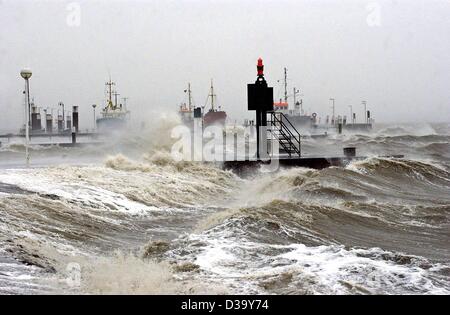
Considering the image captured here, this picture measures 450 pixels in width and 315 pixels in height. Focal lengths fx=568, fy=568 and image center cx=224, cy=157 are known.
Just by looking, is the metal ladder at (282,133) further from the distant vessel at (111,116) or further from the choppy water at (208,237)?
the distant vessel at (111,116)

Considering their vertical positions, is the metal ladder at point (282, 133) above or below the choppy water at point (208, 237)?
above

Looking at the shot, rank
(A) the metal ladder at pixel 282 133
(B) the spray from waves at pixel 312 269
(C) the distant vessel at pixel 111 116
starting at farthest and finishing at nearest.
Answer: (C) the distant vessel at pixel 111 116 → (A) the metal ladder at pixel 282 133 → (B) the spray from waves at pixel 312 269

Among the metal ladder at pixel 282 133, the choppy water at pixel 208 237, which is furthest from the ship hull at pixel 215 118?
the choppy water at pixel 208 237

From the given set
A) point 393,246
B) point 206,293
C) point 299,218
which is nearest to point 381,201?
point 299,218

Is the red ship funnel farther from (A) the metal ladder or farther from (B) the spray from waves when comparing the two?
(B) the spray from waves

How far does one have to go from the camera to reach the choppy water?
5.98m

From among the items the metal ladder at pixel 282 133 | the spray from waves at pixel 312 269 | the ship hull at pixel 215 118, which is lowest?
the spray from waves at pixel 312 269

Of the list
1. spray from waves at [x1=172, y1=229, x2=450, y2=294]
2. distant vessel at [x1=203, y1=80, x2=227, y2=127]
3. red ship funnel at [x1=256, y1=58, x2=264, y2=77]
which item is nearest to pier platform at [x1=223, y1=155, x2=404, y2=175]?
red ship funnel at [x1=256, y1=58, x2=264, y2=77]

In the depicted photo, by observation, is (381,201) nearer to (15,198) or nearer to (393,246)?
(393,246)

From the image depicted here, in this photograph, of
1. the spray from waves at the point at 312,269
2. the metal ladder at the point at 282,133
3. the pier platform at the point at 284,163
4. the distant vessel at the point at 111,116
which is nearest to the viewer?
the spray from waves at the point at 312,269

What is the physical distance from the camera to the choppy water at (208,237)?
Answer: 5.98m

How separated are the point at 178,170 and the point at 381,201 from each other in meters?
7.71

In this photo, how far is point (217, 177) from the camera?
18.5 metres
